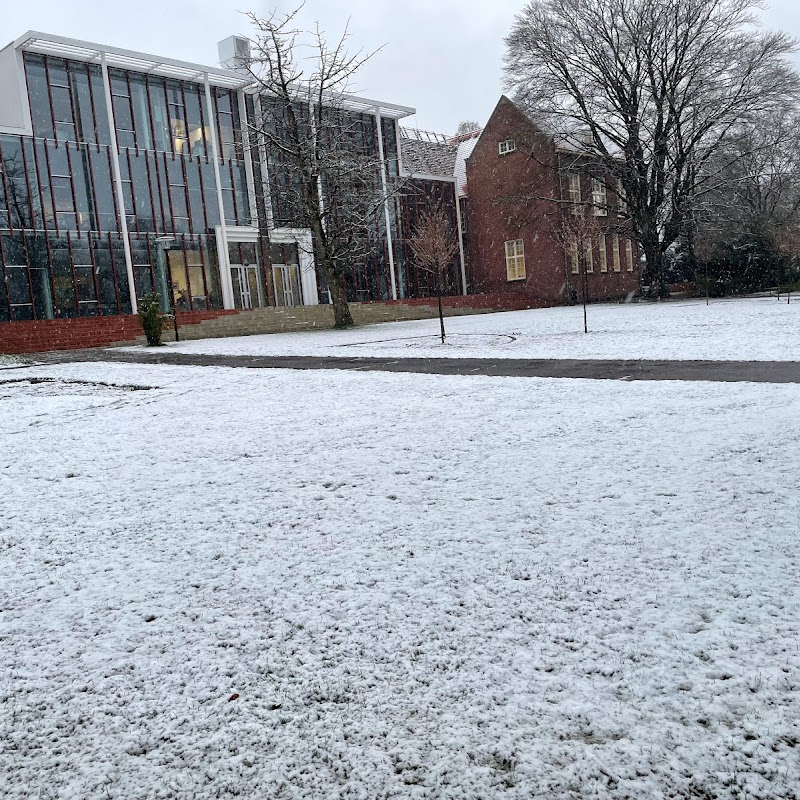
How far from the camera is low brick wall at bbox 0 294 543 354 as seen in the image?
22.5 meters

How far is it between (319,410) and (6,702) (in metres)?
5.17

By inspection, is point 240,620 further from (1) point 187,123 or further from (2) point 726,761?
(1) point 187,123

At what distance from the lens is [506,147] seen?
3772cm

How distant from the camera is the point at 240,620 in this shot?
2.66 metres

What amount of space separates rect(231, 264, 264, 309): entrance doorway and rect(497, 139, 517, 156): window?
15293 millimetres

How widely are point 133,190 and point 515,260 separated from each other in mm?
20460

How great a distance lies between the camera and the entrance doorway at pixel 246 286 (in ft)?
104

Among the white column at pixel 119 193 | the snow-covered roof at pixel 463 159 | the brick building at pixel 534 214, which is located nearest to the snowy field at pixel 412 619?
the white column at pixel 119 193

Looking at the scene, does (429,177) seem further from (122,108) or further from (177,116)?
(122,108)

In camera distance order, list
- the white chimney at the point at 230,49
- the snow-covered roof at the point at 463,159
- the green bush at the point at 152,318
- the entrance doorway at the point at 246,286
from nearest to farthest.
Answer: the green bush at the point at 152,318 < the entrance doorway at the point at 246,286 < the white chimney at the point at 230,49 < the snow-covered roof at the point at 463,159

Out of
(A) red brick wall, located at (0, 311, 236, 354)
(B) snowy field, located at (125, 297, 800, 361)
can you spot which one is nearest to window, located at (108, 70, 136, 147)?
(A) red brick wall, located at (0, 311, 236, 354)

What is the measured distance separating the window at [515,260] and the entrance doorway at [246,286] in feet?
48.2

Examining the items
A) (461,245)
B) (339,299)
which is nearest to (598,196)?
(461,245)

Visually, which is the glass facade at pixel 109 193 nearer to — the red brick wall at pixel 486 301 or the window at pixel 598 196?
the red brick wall at pixel 486 301
